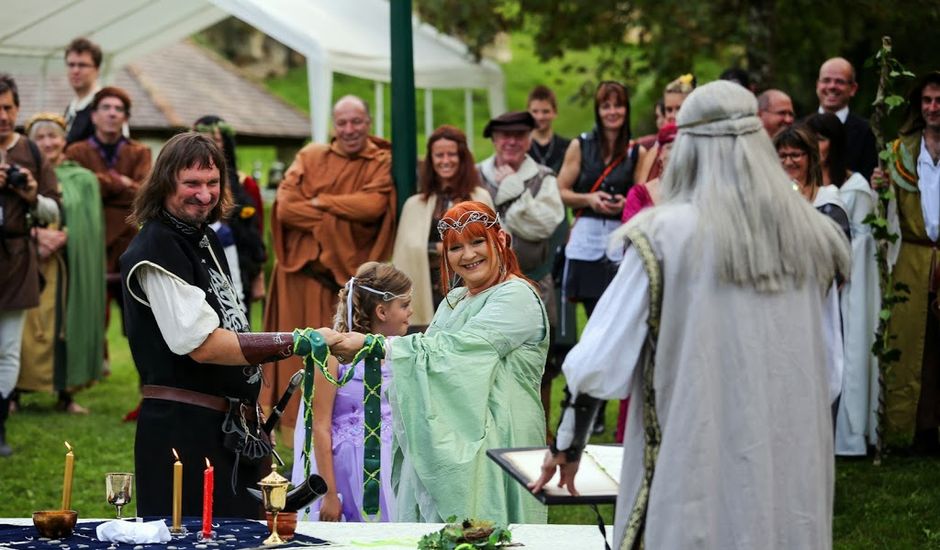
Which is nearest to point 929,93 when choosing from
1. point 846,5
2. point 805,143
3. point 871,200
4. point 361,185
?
point 871,200

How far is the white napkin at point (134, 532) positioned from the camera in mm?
4438

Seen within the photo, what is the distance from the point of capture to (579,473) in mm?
4238

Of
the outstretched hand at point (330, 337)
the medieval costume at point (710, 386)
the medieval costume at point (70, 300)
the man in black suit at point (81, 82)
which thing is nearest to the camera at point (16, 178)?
the medieval costume at point (70, 300)

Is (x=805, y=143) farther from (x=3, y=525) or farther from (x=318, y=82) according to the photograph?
(x=318, y=82)

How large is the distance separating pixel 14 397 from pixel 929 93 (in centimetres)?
625

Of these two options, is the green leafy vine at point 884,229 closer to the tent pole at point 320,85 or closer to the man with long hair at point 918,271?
the man with long hair at point 918,271

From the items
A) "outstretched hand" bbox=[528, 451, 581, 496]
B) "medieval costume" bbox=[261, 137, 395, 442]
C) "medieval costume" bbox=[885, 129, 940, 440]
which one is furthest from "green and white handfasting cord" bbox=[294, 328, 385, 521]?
"medieval costume" bbox=[885, 129, 940, 440]

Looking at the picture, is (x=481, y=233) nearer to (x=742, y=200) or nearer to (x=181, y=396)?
(x=181, y=396)

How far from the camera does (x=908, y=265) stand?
8.18 metres

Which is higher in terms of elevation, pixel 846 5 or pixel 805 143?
pixel 846 5

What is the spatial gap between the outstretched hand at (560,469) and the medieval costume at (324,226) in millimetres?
4632

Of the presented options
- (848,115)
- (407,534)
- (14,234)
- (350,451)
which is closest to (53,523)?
(407,534)

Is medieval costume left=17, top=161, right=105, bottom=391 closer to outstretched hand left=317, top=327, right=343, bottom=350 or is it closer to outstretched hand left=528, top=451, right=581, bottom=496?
outstretched hand left=317, top=327, right=343, bottom=350

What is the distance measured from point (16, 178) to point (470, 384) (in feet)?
15.2
